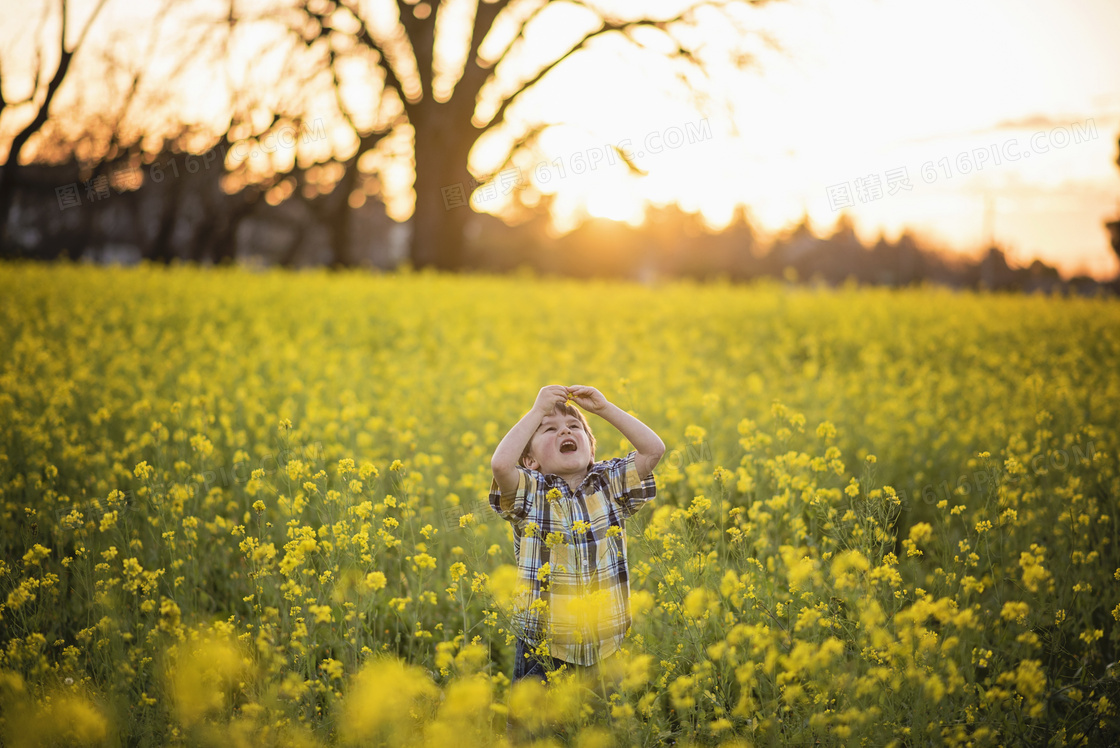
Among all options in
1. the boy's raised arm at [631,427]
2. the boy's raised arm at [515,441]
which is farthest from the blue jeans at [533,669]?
the boy's raised arm at [631,427]

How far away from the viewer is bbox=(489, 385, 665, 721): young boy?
230 centimetres

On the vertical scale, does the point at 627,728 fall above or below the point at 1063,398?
below

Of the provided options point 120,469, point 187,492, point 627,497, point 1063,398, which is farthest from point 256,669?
point 1063,398

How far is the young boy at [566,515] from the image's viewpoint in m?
2.30

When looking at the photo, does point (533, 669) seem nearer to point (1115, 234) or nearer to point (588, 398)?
point (588, 398)

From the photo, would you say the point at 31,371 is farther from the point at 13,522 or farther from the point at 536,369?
the point at 536,369

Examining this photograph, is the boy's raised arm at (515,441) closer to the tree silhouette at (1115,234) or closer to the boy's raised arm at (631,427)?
the boy's raised arm at (631,427)

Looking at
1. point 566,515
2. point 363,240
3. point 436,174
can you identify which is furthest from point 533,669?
point 363,240

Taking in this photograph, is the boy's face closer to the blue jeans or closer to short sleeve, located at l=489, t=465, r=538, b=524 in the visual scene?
short sleeve, located at l=489, t=465, r=538, b=524

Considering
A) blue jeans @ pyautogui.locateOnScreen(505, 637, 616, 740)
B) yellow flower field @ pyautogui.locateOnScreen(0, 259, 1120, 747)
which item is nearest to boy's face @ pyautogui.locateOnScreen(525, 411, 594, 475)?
yellow flower field @ pyautogui.locateOnScreen(0, 259, 1120, 747)

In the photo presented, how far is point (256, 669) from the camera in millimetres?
2314

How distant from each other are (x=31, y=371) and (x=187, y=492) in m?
3.86

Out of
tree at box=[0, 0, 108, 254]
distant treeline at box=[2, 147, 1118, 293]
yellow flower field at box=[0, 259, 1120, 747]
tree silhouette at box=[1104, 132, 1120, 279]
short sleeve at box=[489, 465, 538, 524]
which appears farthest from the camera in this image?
distant treeline at box=[2, 147, 1118, 293]

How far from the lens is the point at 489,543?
3.51 meters
